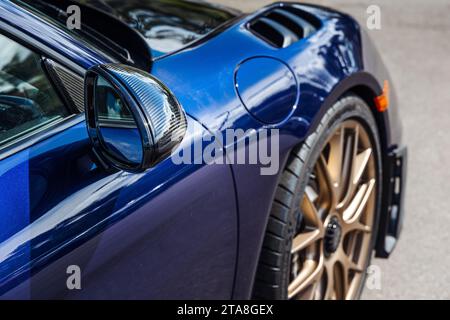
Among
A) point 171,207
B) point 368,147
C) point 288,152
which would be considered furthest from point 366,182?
point 171,207

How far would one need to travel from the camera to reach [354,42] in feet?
10.3

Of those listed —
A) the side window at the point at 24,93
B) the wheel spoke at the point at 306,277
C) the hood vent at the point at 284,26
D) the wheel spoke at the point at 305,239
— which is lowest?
the wheel spoke at the point at 306,277

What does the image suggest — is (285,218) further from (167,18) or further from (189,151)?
(167,18)

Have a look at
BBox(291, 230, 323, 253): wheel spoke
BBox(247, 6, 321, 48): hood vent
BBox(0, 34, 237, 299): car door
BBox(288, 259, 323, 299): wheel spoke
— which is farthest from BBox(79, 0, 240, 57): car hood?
BBox(288, 259, 323, 299): wheel spoke

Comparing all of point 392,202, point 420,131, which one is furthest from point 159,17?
point 420,131

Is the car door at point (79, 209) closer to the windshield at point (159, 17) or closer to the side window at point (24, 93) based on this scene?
the side window at point (24, 93)

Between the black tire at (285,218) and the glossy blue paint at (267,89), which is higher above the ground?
the glossy blue paint at (267,89)

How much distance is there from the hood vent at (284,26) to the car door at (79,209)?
716 mm

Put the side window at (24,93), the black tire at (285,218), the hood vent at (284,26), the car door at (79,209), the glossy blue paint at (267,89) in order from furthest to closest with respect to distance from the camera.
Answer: the hood vent at (284,26)
the black tire at (285,218)
the glossy blue paint at (267,89)
the side window at (24,93)
the car door at (79,209)

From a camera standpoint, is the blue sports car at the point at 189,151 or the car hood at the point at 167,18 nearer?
the blue sports car at the point at 189,151

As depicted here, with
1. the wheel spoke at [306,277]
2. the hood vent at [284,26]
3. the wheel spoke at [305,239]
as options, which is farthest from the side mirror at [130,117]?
the wheel spoke at [306,277]

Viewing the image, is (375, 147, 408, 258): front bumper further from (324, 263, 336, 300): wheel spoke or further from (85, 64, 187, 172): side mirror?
(85, 64, 187, 172): side mirror

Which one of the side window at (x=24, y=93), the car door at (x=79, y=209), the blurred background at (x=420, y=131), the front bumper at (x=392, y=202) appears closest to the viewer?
the car door at (x=79, y=209)

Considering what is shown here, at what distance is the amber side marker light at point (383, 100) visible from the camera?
3.25 meters
